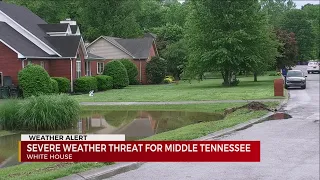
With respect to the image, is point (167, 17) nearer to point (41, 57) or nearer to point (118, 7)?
point (118, 7)

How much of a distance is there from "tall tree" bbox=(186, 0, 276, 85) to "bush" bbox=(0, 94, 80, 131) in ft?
80.1

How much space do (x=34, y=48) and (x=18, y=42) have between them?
153 cm

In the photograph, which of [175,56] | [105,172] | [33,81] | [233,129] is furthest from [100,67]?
[105,172]

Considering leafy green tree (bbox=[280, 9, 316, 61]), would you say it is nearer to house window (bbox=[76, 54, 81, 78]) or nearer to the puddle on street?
house window (bbox=[76, 54, 81, 78])

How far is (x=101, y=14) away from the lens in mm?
68250

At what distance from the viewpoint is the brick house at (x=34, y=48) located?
3359 centimetres

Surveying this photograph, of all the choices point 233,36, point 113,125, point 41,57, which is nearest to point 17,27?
point 41,57

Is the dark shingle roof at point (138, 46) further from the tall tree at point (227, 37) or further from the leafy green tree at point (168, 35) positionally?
the tall tree at point (227, 37)

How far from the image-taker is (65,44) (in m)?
39.0

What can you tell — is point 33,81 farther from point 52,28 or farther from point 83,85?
point 52,28

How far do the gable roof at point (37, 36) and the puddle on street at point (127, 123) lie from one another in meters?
15.2


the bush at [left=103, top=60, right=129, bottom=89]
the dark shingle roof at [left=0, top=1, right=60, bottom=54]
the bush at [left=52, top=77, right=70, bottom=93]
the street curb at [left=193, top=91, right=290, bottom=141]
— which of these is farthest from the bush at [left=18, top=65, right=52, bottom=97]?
the street curb at [left=193, top=91, right=290, bottom=141]

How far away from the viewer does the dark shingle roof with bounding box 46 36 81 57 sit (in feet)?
124

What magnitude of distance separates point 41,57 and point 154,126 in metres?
20.3
